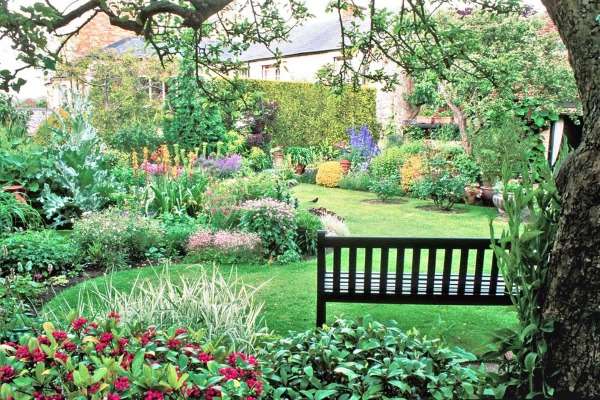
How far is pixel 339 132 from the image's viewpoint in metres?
17.6

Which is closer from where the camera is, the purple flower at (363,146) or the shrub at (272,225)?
the shrub at (272,225)

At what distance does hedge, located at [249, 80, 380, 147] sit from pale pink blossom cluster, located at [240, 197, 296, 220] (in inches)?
397

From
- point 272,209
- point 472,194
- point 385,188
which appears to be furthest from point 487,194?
point 272,209

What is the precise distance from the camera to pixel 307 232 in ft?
23.6

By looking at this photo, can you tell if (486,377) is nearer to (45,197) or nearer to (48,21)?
(48,21)

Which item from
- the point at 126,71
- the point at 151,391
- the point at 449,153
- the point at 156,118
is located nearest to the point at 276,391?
the point at 151,391

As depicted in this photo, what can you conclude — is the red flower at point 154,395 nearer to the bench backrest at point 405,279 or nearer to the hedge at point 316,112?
the bench backrest at point 405,279

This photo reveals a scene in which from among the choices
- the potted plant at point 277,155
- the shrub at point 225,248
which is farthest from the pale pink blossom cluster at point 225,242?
the potted plant at point 277,155

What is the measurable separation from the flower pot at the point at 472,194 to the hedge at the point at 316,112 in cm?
616

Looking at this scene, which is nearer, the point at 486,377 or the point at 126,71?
the point at 486,377

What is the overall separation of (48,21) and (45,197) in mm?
6386

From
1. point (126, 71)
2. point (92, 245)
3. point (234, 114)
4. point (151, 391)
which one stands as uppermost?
point (126, 71)

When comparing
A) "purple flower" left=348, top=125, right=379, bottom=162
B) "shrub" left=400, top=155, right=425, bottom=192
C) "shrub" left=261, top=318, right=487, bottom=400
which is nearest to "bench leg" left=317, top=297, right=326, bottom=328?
"shrub" left=261, top=318, right=487, bottom=400

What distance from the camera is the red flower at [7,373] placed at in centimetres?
173
